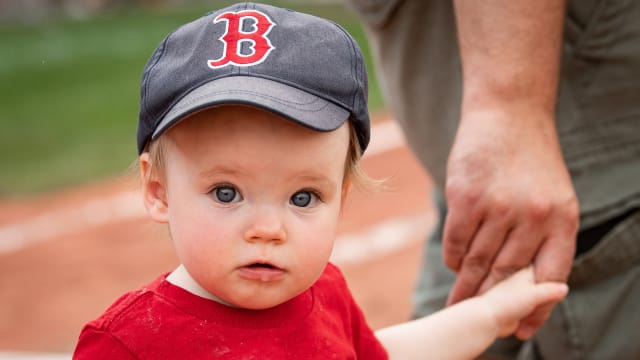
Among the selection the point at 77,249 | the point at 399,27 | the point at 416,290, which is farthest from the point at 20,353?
the point at 399,27

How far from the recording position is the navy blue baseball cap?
4.23ft

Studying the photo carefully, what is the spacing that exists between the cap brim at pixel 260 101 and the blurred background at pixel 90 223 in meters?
0.29

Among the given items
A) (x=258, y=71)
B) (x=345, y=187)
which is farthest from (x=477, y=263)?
(x=258, y=71)

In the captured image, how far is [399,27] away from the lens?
2262 millimetres

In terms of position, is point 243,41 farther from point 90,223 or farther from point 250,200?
point 90,223

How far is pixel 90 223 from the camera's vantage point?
646 centimetres

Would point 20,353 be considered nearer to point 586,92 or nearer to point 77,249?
point 77,249

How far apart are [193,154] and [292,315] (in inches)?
11.5

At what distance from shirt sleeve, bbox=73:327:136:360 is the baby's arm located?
0.51 meters

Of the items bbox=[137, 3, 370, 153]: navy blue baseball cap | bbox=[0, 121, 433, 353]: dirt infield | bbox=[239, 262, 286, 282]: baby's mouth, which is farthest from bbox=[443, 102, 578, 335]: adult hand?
bbox=[0, 121, 433, 353]: dirt infield

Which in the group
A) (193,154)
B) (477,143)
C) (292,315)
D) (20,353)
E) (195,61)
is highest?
(195,61)

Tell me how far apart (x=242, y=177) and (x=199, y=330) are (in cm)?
23

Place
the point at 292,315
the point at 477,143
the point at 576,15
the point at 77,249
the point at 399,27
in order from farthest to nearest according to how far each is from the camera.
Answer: the point at 77,249 < the point at 399,27 < the point at 576,15 < the point at 477,143 < the point at 292,315

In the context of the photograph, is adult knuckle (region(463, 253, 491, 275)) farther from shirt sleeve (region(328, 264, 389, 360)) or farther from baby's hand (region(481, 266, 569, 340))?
shirt sleeve (region(328, 264, 389, 360))
